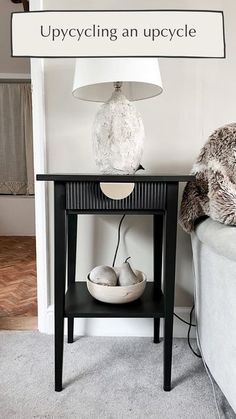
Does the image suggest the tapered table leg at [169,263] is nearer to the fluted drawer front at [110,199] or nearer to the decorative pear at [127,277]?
the fluted drawer front at [110,199]

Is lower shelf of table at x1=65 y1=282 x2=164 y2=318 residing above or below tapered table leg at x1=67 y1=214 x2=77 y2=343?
below

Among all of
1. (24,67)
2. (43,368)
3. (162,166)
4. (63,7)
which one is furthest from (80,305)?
(24,67)

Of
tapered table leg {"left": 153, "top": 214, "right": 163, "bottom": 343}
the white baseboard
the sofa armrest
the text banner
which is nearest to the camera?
the text banner

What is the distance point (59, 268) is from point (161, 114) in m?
0.77

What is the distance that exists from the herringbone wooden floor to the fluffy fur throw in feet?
3.48

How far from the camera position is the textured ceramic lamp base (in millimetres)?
1023

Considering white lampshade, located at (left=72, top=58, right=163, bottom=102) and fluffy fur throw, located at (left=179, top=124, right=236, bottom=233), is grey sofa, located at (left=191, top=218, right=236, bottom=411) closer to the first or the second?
fluffy fur throw, located at (left=179, top=124, right=236, bottom=233)

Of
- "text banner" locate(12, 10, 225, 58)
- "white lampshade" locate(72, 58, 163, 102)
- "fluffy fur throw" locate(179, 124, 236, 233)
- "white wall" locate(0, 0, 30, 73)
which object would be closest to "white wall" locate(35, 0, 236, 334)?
"white lampshade" locate(72, 58, 163, 102)

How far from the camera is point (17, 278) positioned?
233cm

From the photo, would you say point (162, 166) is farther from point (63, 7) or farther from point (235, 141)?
point (63, 7)

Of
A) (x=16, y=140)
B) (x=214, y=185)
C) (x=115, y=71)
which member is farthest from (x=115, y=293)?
(x=16, y=140)

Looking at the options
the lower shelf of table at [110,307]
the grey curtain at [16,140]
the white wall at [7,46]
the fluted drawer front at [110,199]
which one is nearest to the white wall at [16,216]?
the grey curtain at [16,140]

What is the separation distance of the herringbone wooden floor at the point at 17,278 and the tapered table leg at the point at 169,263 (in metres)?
0.85

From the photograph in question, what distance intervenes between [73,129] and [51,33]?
0.82 m
